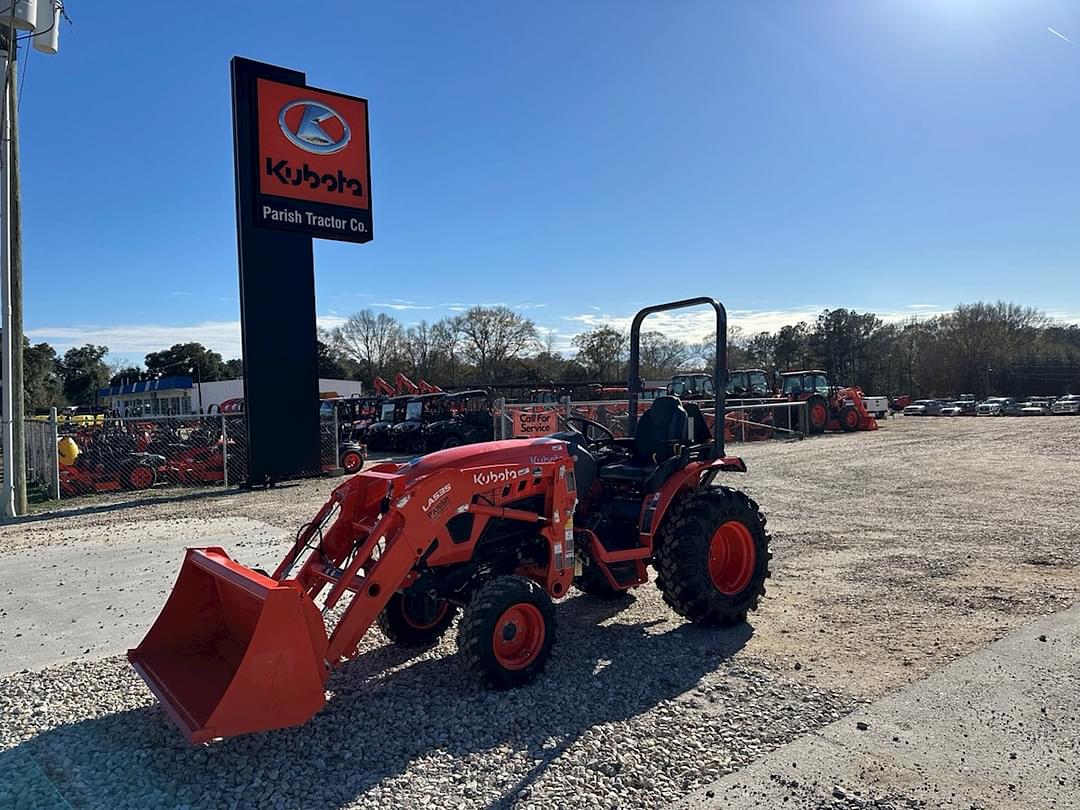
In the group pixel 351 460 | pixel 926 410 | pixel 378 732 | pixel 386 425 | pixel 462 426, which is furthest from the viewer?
pixel 926 410

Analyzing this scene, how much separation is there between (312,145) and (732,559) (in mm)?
13493

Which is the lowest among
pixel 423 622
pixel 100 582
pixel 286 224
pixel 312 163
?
pixel 100 582

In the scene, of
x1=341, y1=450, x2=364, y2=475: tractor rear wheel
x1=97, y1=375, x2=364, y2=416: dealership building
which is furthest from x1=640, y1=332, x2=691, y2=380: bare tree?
x1=341, y1=450, x2=364, y2=475: tractor rear wheel

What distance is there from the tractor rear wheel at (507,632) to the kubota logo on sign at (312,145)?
13.2m

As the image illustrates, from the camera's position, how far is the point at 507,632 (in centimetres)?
425

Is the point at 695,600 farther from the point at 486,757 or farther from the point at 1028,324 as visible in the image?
the point at 1028,324

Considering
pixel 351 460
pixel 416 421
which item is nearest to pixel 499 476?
pixel 351 460

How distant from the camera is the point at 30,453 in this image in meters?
17.9

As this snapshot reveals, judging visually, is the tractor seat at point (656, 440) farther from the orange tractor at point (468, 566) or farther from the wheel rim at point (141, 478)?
the wheel rim at point (141, 478)

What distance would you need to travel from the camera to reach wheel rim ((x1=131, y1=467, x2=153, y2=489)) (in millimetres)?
15688

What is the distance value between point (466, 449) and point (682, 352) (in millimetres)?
70900

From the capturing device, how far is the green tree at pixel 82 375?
77062 mm

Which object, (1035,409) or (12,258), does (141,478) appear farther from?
(1035,409)

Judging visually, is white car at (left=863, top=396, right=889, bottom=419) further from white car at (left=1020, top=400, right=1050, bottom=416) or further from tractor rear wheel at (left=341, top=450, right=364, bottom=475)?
tractor rear wheel at (left=341, top=450, right=364, bottom=475)
